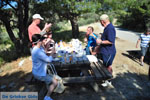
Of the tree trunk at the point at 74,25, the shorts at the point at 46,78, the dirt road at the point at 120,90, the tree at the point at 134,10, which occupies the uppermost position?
the tree at the point at 134,10

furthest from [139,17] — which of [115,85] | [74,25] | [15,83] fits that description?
[15,83]

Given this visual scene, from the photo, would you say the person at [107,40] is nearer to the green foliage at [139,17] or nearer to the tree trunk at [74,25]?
the tree trunk at [74,25]

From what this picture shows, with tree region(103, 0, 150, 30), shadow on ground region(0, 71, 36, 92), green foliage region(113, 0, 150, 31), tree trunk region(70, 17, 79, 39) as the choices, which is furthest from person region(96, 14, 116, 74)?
green foliage region(113, 0, 150, 31)

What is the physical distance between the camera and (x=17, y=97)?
2.90 meters

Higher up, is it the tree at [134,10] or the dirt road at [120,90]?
the tree at [134,10]

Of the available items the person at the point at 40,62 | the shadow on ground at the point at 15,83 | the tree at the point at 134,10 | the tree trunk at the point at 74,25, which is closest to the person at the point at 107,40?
the person at the point at 40,62

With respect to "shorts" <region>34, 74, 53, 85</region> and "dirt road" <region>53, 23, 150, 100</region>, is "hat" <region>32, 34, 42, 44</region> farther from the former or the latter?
"dirt road" <region>53, 23, 150, 100</region>

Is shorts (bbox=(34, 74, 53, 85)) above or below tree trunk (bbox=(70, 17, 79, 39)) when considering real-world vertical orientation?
below

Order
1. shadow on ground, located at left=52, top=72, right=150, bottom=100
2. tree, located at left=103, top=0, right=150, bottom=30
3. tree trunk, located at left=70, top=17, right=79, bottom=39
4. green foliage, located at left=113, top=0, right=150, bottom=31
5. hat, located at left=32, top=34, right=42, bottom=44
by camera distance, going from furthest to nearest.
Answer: green foliage, located at left=113, top=0, right=150, bottom=31 → tree trunk, located at left=70, top=17, right=79, bottom=39 → tree, located at left=103, top=0, right=150, bottom=30 → shadow on ground, located at left=52, top=72, right=150, bottom=100 → hat, located at left=32, top=34, right=42, bottom=44

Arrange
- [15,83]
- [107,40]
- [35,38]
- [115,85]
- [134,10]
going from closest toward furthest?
1. [35,38]
2. [107,40]
3. [115,85]
4. [15,83]
5. [134,10]

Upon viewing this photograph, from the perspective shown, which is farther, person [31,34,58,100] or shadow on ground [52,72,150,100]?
shadow on ground [52,72,150,100]

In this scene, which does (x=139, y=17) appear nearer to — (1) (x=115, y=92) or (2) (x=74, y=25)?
(2) (x=74, y=25)

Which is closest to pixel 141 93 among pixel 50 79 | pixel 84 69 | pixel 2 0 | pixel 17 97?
pixel 84 69

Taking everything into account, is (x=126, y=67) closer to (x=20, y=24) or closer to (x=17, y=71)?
(x=17, y=71)
